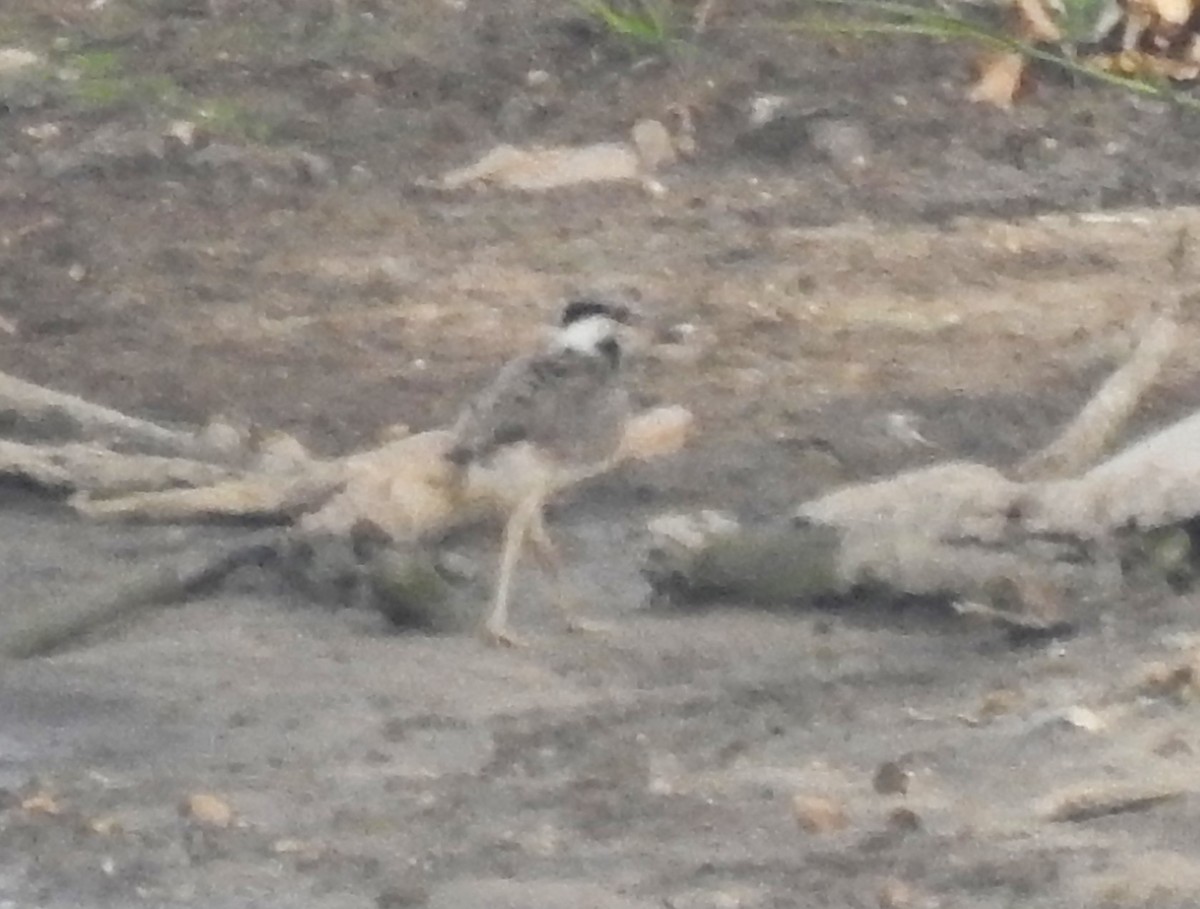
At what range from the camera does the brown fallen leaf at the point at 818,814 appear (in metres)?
2.17

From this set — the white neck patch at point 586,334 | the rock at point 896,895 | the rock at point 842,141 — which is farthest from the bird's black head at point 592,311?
the rock at point 896,895

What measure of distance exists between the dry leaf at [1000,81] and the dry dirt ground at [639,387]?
0.07 metres

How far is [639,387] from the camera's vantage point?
12.3ft

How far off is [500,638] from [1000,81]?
→ 2.46 meters

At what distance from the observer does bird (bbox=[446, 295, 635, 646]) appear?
3023mm

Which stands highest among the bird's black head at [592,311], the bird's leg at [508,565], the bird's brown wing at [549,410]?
the bird's black head at [592,311]

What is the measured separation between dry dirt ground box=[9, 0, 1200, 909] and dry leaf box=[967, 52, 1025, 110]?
0.07m

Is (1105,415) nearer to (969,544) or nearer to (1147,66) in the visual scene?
(969,544)

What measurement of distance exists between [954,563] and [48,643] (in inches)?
51.9

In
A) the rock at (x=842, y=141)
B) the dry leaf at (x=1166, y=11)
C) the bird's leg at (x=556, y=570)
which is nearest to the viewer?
the bird's leg at (x=556, y=570)

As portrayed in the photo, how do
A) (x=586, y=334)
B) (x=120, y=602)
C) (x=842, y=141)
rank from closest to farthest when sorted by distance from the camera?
(x=120, y=602)
(x=586, y=334)
(x=842, y=141)

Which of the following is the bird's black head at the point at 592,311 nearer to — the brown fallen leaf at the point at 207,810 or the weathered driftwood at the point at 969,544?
the weathered driftwood at the point at 969,544

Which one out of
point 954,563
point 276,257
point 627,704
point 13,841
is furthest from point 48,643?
point 276,257

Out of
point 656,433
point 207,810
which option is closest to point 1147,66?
point 656,433
